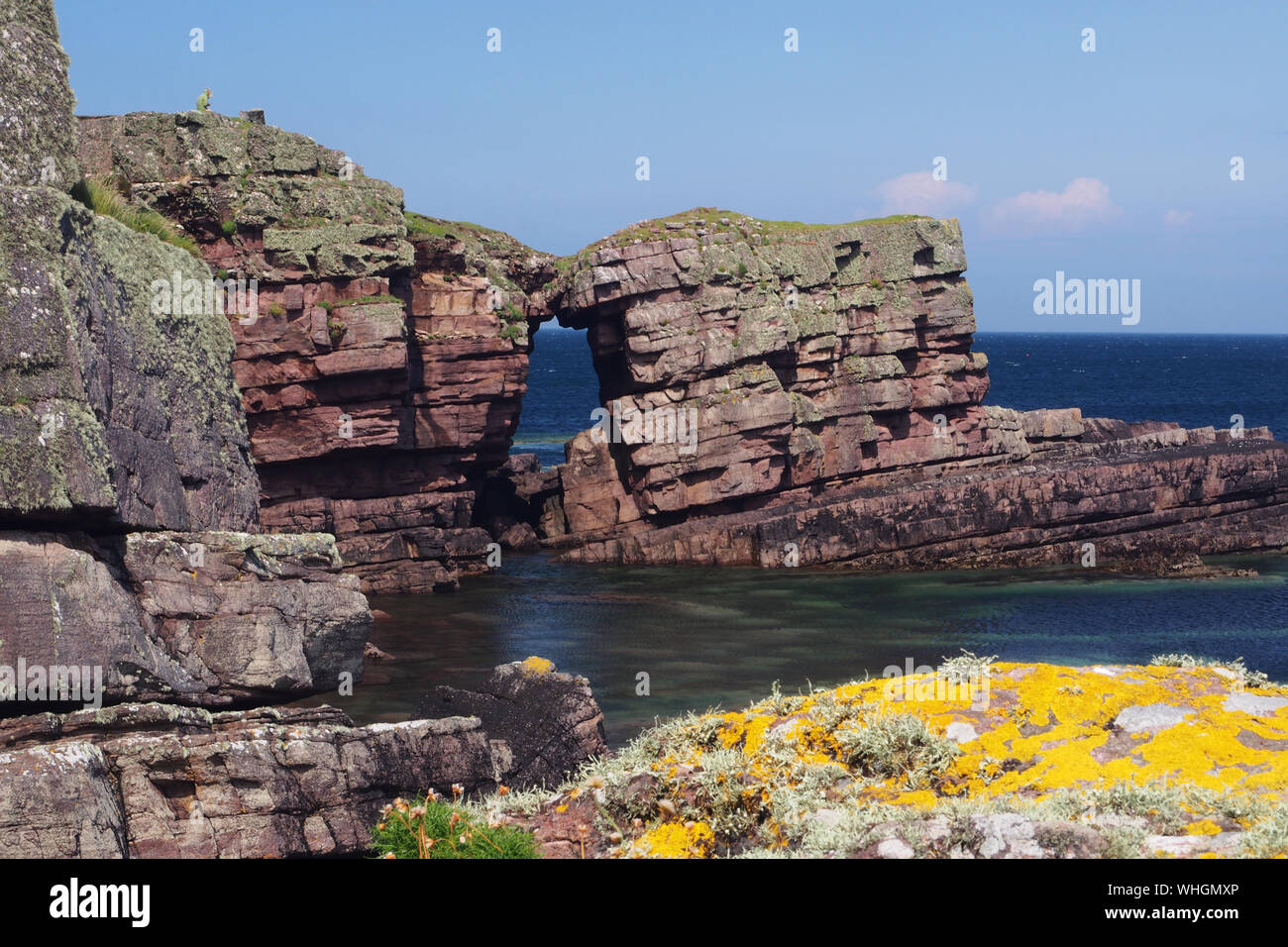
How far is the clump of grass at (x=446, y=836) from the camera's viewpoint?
9523 millimetres

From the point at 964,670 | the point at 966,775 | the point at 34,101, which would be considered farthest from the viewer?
the point at 34,101

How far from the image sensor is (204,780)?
611 inches

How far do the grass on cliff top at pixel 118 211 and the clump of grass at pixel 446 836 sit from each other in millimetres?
10848

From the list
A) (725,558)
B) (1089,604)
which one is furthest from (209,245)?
(1089,604)

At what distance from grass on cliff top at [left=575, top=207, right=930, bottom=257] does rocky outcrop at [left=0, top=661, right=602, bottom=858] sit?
37197 millimetres

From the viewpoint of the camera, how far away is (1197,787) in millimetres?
8719

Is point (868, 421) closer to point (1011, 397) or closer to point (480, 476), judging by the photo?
point (480, 476)

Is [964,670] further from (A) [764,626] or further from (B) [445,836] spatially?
(A) [764,626]

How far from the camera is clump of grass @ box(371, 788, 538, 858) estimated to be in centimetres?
952

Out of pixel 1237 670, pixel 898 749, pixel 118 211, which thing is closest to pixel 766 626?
pixel 118 211

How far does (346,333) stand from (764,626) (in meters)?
16.7
